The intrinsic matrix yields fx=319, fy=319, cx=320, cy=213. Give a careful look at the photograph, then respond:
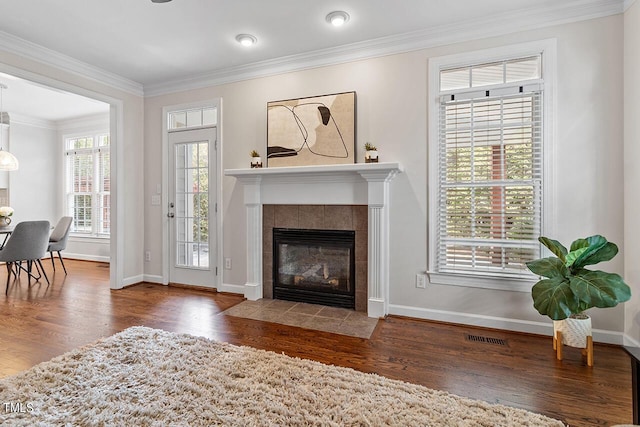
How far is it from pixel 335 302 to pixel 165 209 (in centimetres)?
267

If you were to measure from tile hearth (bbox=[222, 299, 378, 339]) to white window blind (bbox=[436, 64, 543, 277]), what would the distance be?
3.05 feet

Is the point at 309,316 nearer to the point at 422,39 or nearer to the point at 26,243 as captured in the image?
the point at 422,39

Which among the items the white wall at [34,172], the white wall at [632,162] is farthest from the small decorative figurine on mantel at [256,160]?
the white wall at [34,172]

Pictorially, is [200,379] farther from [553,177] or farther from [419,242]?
[553,177]

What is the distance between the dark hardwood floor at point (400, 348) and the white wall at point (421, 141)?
25cm

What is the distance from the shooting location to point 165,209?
4.36 metres

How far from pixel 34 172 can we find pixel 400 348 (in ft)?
24.8

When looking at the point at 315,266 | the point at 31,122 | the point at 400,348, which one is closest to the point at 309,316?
the point at 315,266

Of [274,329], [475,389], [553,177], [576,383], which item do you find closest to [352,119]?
[553,177]

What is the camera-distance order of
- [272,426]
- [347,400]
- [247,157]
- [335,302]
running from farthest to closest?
[247,157] → [335,302] → [347,400] → [272,426]

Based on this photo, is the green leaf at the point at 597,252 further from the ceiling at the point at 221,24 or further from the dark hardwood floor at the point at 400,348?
the ceiling at the point at 221,24

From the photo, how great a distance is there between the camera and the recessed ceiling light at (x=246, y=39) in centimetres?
310

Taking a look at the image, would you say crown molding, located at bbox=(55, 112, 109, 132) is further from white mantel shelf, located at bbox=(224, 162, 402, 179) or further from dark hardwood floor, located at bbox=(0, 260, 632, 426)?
white mantel shelf, located at bbox=(224, 162, 402, 179)

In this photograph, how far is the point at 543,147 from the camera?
269 cm
